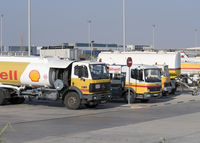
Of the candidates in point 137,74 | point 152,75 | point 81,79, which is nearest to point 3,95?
point 81,79

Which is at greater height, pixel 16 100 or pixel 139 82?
pixel 139 82

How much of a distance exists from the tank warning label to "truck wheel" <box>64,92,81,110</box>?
10.3ft

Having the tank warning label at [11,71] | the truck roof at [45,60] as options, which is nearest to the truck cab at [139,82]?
the truck roof at [45,60]

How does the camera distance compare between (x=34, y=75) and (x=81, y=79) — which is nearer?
(x=81, y=79)

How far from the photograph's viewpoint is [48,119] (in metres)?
16.6

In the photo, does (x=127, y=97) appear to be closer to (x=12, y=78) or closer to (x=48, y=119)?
(x=12, y=78)

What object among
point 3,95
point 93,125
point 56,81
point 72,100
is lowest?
point 93,125

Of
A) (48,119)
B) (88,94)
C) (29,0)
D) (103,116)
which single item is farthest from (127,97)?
(29,0)

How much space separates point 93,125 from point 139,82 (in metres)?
9.50

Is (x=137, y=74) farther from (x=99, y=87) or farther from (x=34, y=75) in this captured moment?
(x=34, y=75)

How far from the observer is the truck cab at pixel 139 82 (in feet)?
77.9

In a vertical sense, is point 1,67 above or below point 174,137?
above

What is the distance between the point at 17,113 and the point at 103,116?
13.3 ft

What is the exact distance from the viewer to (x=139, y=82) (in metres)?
23.9
